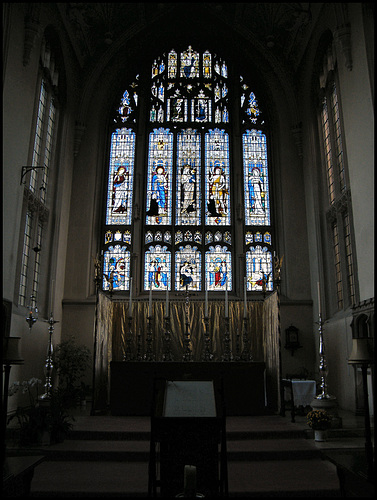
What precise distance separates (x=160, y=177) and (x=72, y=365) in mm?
6019

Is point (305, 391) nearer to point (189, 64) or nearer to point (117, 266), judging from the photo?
point (117, 266)

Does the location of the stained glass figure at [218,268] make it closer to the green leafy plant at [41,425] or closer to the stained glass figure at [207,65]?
the stained glass figure at [207,65]

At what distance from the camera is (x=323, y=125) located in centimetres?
1246

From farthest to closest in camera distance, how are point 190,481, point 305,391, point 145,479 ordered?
1. point 305,391
2. point 145,479
3. point 190,481

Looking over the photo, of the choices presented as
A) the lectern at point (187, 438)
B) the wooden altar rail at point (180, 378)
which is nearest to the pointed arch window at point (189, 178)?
the wooden altar rail at point (180, 378)

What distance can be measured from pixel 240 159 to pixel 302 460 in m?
9.26

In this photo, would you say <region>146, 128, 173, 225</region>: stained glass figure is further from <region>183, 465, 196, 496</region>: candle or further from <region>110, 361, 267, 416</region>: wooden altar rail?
<region>183, 465, 196, 496</region>: candle

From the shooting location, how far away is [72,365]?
1067cm

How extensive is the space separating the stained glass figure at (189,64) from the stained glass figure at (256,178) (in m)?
2.76

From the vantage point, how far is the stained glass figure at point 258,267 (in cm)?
1266

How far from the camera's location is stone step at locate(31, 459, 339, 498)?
16.7 ft

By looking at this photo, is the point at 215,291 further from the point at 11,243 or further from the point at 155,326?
the point at 11,243

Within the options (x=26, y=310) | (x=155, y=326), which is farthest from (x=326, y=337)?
(x=26, y=310)

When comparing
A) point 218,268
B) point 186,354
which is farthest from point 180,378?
point 218,268
